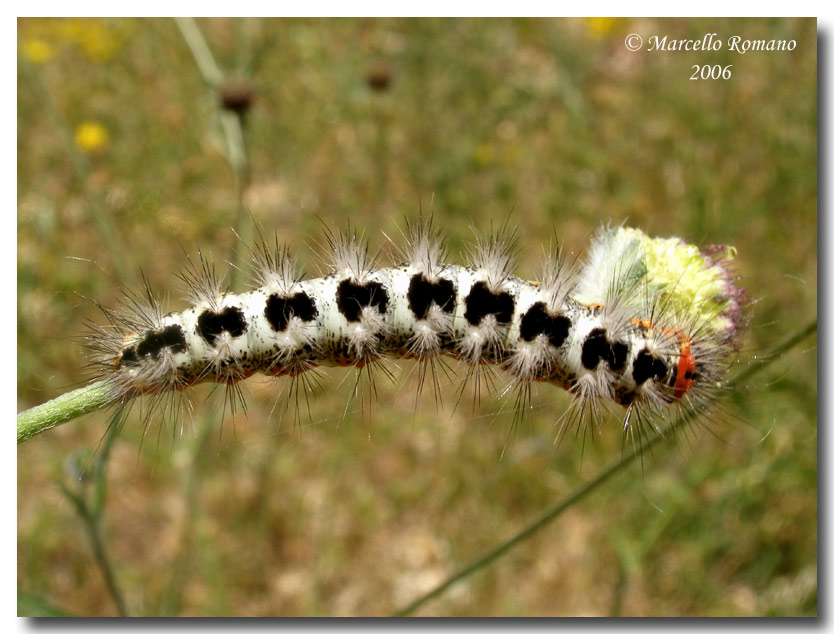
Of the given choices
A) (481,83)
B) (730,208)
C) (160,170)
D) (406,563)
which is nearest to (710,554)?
(406,563)

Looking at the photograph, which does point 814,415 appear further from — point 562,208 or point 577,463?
point 562,208

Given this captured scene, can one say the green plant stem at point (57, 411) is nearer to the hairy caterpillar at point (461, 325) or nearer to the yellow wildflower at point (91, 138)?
the hairy caterpillar at point (461, 325)

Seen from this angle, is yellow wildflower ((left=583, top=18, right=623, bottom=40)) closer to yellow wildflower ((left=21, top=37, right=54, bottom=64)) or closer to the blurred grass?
the blurred grass

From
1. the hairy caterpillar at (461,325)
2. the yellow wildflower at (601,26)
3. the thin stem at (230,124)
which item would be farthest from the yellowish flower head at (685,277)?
the yellow wildflower at (601,26)

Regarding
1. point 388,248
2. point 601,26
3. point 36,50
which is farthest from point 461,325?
point 36,50

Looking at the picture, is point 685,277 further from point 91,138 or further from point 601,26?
point 91,138

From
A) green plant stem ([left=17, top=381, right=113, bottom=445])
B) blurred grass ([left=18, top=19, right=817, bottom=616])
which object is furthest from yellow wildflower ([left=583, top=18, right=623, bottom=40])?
green plant stem ([left=17, top=381, right=113, bottom=445])
